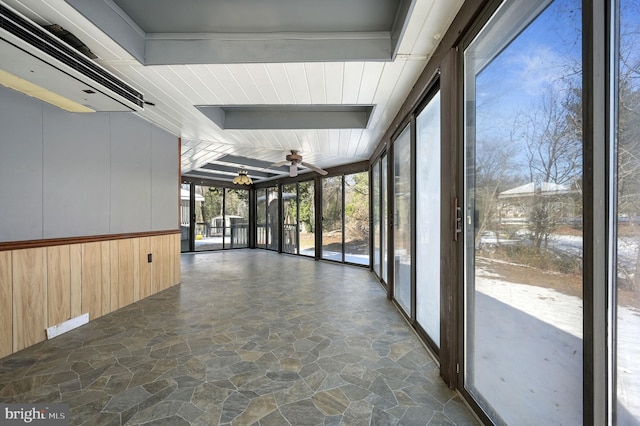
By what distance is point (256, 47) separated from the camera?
6.94 feet

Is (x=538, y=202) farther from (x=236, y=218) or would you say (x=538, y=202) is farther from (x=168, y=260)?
(x=236, y=218)

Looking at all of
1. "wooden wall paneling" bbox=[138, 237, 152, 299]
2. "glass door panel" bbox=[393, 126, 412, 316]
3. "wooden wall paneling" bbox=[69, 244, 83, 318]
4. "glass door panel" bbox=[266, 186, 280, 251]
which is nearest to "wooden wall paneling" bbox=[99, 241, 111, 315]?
"wooden wall paneling" bbox=[69, 244, 83, 318]

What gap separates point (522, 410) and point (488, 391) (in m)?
0.25

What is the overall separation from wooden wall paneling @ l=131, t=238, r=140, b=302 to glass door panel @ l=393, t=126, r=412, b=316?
360 cm

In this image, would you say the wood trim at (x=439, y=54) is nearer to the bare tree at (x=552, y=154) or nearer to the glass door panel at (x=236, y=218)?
the bare tree at (x=552, y=154)

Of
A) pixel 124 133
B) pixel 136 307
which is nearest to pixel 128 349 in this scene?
pixel 136 307

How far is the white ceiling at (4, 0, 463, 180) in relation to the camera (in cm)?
176

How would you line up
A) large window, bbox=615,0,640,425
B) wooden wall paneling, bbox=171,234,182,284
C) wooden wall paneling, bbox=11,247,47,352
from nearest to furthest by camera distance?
1. large window, bbox=615,0,640,425
2. wooden wall paneling, bbox=11,247,47,352
3. wooden wall paneling, bbox=171,234,182,284

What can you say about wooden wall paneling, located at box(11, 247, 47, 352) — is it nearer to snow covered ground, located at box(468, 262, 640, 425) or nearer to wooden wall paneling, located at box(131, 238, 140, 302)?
wooden wall paneling, located at box(131, 238, 140, 302)

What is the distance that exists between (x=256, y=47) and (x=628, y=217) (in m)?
2.40

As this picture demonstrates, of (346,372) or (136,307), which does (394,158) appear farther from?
(136,307)

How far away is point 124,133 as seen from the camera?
3414 mm

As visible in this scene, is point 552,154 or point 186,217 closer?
point 552,154

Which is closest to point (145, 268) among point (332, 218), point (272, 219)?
point (332, 218)
